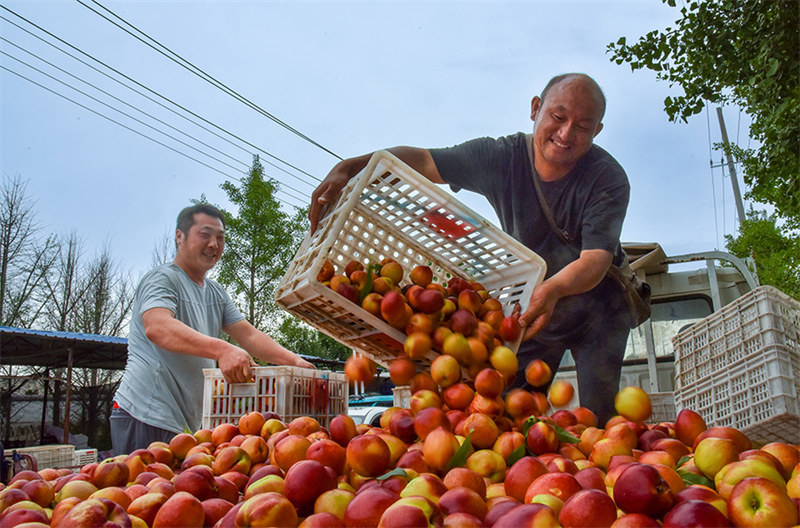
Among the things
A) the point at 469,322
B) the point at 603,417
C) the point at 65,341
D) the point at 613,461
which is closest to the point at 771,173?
the point at 603,417

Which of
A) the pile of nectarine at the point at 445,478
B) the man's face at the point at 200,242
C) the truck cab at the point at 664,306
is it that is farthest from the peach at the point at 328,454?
the truck cab at the point at 664,306

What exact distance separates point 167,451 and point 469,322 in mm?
901

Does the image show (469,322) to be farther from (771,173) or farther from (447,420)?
(771,173)

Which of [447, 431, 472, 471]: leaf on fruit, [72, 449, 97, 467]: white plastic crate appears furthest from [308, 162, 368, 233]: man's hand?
[72, 449, 97, 467]: white plastic crate

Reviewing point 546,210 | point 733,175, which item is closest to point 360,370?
point 546,210

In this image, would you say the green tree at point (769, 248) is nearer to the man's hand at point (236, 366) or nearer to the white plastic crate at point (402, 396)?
the white plastic crate at point (402, 396)

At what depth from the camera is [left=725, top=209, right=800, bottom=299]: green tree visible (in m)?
4.78

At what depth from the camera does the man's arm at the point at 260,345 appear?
2379 millimetres

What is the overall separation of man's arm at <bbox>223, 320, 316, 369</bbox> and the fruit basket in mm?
1631

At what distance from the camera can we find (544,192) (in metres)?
2.11

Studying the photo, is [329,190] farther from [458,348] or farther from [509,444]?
[509,444]

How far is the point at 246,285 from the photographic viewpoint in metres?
3.49

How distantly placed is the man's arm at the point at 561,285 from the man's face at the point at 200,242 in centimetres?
156

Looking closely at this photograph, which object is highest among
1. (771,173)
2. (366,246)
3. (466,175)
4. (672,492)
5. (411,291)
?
(771,173)
